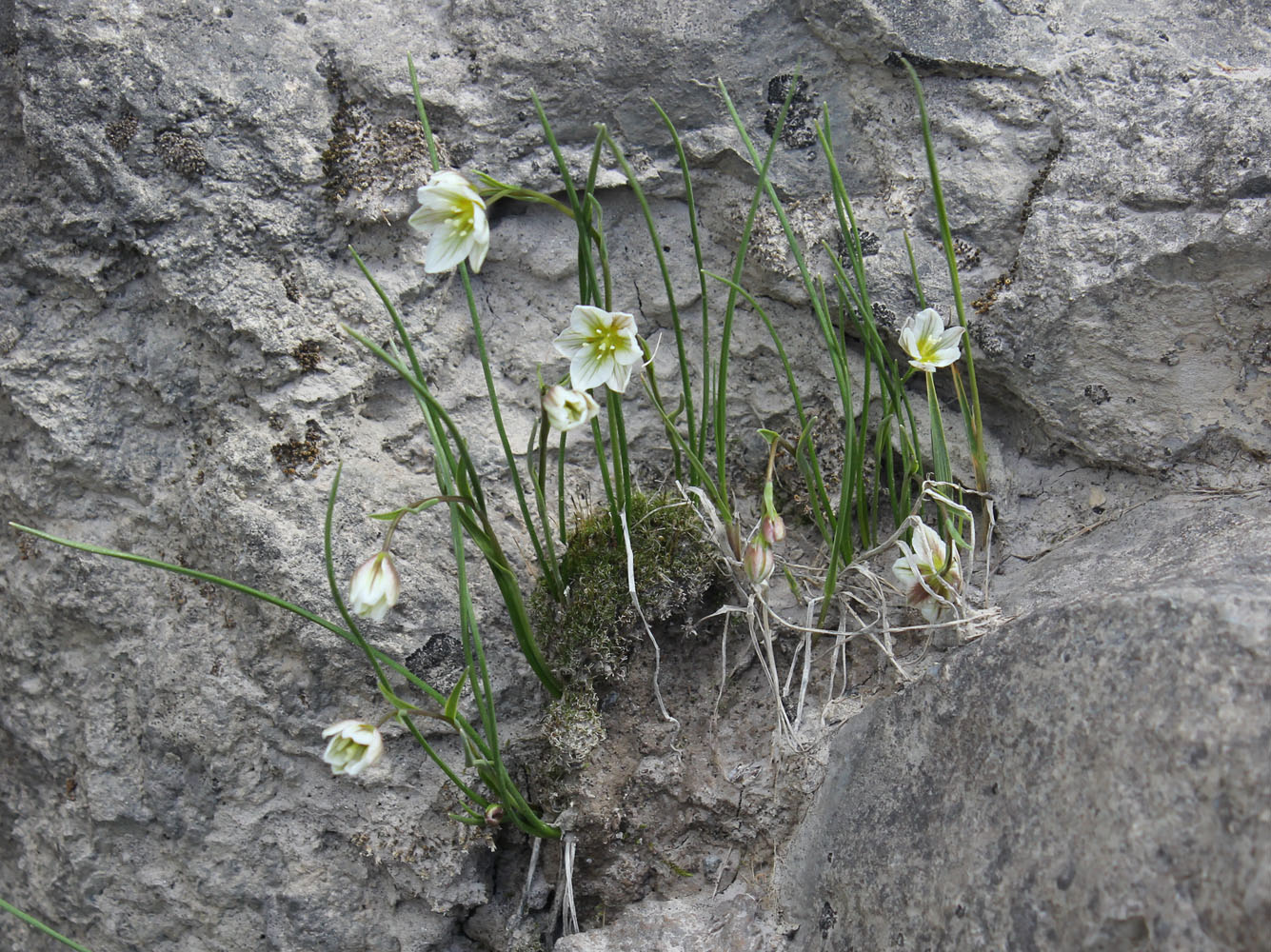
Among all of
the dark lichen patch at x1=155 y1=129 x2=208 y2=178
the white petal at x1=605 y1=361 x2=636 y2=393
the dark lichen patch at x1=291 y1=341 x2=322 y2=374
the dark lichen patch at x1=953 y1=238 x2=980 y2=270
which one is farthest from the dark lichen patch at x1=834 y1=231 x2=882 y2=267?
the dark lichen patch at x1=155 y1=129 x2=208 y2=178

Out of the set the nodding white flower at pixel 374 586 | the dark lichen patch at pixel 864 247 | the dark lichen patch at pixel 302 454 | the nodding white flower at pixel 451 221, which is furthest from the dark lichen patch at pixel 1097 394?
the dark lichen patch at pixel 302 454

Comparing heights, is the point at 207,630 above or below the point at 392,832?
above

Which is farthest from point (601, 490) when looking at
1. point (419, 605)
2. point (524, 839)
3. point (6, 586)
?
point (6, 586)

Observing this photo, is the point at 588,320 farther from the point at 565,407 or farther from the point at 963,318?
the point at 963,318

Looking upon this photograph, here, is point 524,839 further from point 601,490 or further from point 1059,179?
point 1059,179

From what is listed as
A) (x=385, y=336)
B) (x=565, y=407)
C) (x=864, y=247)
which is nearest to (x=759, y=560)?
(x=565, y=407)

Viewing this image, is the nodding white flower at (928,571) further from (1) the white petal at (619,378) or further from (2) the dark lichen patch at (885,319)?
(1) the white petal at (619,378)
